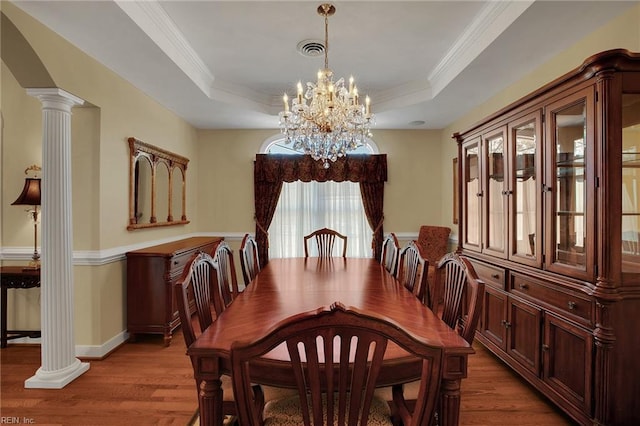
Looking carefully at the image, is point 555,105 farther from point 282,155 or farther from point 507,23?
A: point 282,155

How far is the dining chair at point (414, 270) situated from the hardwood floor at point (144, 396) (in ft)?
2.60

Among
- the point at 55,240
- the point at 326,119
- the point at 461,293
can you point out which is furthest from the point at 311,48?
the point at 55,240

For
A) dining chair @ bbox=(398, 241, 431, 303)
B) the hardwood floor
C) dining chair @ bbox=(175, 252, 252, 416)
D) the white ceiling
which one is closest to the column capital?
the white ceiling

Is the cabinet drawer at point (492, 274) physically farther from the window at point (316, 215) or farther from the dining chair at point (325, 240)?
the window at point (316, 215)

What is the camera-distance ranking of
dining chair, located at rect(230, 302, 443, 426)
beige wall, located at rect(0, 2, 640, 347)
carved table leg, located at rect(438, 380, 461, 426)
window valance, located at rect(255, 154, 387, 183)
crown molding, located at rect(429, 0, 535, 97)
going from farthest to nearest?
1. window valance, located at rect(255, 154, 387, 183)
2. beige wall, located at rect(0, 2, 640, 347)
3. crown molding, located at rect(429, 0, 535, 97)
4. carved table leg, located at rect(438, 380, 461, 426)
5. dining chair, located at rect(230, 302, 443, 426)

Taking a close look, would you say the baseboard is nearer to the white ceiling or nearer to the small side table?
the small side table

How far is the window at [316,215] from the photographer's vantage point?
512 cm

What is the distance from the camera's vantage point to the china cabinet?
1.72m

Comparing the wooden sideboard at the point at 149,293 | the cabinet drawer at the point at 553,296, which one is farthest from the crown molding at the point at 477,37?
the wooden sideboard at the point at 149,293

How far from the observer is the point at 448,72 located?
3262mm

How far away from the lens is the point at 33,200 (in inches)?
116

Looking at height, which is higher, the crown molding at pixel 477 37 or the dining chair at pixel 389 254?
the crown molding at pixel 477 37

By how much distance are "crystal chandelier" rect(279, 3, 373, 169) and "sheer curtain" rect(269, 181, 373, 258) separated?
233 cm

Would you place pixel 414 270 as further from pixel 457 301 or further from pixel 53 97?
pixel 53 97
